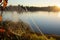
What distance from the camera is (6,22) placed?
9.95ft

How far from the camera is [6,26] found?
2.88 metres

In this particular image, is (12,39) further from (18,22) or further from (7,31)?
(18,22)

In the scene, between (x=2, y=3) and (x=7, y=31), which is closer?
(x=2, y=3)

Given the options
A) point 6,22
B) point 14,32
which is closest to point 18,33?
point 14,32

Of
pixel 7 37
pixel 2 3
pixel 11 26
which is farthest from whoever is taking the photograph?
pixel 11 26

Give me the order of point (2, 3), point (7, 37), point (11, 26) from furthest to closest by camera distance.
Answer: point (11, 26)
point (7, 37)
point (2, 3)

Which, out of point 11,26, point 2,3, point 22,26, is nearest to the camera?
point 2,3

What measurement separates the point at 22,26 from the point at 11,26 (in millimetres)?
259

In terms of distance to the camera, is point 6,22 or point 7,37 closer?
point 7,37

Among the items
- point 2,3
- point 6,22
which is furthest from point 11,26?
point 2,3

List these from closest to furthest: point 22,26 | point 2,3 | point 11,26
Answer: point 2,3 → point 11,26 → point 22,26

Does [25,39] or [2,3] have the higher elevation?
[2,3]

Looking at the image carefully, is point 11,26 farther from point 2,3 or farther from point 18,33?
point 2,3

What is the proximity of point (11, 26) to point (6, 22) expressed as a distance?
0.09 meters
